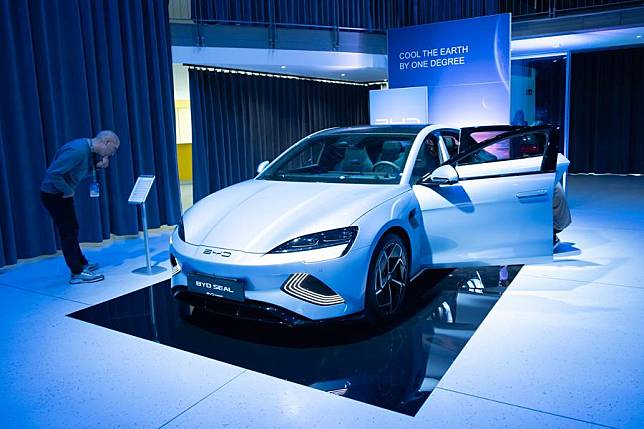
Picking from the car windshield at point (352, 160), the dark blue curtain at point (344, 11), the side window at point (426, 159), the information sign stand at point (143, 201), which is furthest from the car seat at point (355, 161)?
the dark blue curtain at point (344, 11)

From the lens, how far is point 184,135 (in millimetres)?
14328

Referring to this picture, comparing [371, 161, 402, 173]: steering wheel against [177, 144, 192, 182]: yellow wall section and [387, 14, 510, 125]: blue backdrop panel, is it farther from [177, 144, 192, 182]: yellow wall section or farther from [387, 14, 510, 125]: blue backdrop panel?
[177, 144, 192, 182]: yellow wall section

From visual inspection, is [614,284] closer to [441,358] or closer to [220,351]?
[441,358]

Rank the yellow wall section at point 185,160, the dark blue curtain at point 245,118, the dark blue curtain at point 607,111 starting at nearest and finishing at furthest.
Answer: the dark blue curtain at point 245,118 → the dark blue curtain at point 607,111 → the yellow wall section at point 185,160

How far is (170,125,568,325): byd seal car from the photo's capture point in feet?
10.2

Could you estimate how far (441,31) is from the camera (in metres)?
8.04

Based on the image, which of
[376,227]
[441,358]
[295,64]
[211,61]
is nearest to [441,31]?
[295,64]

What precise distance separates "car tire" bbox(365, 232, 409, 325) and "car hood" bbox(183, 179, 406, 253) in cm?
29

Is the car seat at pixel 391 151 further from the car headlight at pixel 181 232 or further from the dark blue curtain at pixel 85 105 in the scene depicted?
the dark blue curtain at pixel 85 105

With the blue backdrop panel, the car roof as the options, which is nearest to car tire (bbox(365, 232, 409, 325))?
the car roof

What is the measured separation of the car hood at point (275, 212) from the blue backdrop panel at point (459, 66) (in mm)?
4622

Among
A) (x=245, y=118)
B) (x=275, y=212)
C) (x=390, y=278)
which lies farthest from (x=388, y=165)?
(x=245, y=118)

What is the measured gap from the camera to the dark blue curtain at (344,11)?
8898 millimetres

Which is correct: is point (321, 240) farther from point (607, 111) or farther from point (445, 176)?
point (607, 111)
